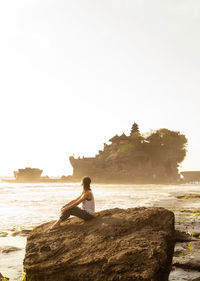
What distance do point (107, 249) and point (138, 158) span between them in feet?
255

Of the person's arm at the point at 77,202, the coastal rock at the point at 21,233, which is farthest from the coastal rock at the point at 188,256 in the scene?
the coastal rock at the point at 21,233

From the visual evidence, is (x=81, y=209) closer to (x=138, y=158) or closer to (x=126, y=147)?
(x=126, y=147)

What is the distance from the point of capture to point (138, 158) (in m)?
82.2

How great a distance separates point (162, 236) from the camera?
5.43 m

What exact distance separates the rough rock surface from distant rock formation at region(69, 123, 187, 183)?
7387 centimetres

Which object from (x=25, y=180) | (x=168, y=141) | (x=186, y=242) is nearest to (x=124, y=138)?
(x=168, y=141)

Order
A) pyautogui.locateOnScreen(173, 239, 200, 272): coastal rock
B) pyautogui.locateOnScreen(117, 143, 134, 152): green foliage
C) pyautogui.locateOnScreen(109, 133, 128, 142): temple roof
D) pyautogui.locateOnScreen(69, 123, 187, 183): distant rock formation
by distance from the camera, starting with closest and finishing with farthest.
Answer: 1. pyautogui.locateOnScreen(173, 239, 200, 272): coastal rock
2. pyautogui.locateOnScreen(117, 143, 134, 152): green foliage
3. pyautogui.locateOnScreen(69, 123, 187, 183): distant rock formation
4. pyautogui.locateOnScreen(109, 133, 128, 142): temple roof

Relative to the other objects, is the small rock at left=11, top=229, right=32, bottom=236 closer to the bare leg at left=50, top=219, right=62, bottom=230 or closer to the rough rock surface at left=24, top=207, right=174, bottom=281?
the rough rock surface at left=24, top=207, right=174, bottom=281

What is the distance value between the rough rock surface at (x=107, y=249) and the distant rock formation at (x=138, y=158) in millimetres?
73872

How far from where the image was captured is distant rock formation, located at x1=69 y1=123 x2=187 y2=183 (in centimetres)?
8112

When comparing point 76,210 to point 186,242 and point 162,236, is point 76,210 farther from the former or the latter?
point 186,242

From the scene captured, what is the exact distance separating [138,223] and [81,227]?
4.41 ft

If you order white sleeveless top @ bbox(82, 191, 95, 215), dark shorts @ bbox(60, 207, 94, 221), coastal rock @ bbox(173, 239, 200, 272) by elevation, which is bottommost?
coastal rock @ bbox(173, 239, 200, 272)

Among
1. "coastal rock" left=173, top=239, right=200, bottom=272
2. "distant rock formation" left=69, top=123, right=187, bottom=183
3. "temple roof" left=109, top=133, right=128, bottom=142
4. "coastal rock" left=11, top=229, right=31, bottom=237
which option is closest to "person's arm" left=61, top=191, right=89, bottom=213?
"coastal rock" left=173, top=239, right=200, bottom=272
